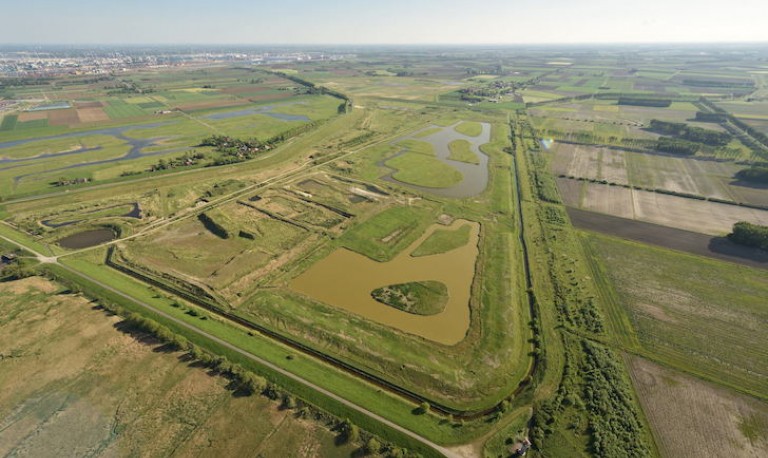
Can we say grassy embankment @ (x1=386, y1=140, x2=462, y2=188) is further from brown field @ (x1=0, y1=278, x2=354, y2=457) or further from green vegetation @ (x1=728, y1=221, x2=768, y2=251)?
brown field @ (x1=0, y1=278, x2=354, y2=457)

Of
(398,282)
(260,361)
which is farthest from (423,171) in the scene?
(260,361)

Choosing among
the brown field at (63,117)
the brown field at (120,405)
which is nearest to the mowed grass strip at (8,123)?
the brown field at (63,117)

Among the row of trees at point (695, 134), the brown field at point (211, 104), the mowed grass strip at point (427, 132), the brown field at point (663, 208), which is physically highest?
the brown field at point (211, 104)

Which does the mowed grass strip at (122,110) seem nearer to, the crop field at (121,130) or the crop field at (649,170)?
the crop field at (121,130)

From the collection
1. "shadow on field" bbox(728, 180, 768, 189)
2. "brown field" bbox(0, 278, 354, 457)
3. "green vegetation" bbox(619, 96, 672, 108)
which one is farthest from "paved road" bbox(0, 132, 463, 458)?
"green vegetation" bbox(619, 96, 672, 108)

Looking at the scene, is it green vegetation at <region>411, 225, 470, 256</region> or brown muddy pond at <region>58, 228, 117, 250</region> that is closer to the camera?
brown muddy pond at <region>58, 228, 117, 250</region>

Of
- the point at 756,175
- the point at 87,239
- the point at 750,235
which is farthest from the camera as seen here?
the point at 756,175

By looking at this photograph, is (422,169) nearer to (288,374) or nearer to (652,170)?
(652,170)
